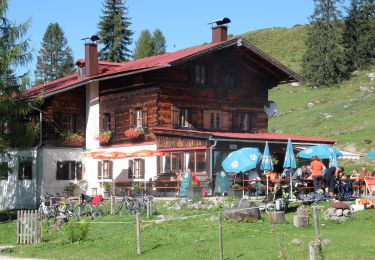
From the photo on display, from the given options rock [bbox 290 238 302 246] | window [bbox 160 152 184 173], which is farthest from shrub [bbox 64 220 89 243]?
window [bbox 160 152 184 173]

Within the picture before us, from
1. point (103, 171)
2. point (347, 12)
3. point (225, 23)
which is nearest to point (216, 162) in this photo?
point (103, 171)

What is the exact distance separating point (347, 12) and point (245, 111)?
54970 mm

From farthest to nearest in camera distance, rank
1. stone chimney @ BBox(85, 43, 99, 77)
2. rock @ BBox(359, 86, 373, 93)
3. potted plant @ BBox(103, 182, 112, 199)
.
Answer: rock @ BBox(359, 86, 373, 93), stone chimney @ BBox(85, 43, 99, 77), potted plant @ BBox(103, 182, 112, 199)

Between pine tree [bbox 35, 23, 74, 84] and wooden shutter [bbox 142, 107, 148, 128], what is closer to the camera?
wooden shutter [bbox 142, 107, 148, 128]

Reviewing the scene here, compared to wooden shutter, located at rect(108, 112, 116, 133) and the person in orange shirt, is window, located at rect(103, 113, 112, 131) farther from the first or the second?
the person in orange shirt

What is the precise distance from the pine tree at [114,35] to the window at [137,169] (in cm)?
3914

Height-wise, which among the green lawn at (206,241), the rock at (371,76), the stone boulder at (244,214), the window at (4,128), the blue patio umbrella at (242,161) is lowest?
the green lawn at (206,241)

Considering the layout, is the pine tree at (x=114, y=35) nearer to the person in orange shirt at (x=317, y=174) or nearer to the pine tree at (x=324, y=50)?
the pine tree at (x=324, y=50)

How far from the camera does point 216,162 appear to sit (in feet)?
104

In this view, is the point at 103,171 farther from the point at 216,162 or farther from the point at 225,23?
the point at 225,23

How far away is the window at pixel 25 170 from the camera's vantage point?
37594 millimetres

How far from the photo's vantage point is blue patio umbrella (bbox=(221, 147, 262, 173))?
28.1m

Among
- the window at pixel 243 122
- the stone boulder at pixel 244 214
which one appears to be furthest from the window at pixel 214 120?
the stone boulder at pixel 244 214

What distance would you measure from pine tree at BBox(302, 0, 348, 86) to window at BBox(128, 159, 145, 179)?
46411mm
